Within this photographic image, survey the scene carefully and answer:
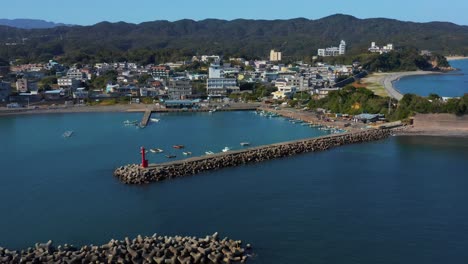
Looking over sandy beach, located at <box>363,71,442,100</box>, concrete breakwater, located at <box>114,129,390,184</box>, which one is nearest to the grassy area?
sandy beach, located at <box>363,71,442,100</box>

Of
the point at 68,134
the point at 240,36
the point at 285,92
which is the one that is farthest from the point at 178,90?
the point at 240,36

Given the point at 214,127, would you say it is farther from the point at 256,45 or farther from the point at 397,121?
the point at 256,45

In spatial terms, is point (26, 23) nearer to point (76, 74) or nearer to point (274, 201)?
point (76, 74)

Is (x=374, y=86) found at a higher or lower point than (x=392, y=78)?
lower

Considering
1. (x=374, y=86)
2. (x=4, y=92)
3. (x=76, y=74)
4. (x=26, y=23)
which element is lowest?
(x=4, y=92)

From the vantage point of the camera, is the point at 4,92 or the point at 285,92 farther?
the point at 285,92

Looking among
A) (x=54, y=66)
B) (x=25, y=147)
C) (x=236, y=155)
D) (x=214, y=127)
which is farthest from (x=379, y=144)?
(x=54, y=66)

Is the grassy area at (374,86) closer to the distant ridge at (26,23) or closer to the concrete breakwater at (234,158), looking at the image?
the concrete breakwater at (234,158)
